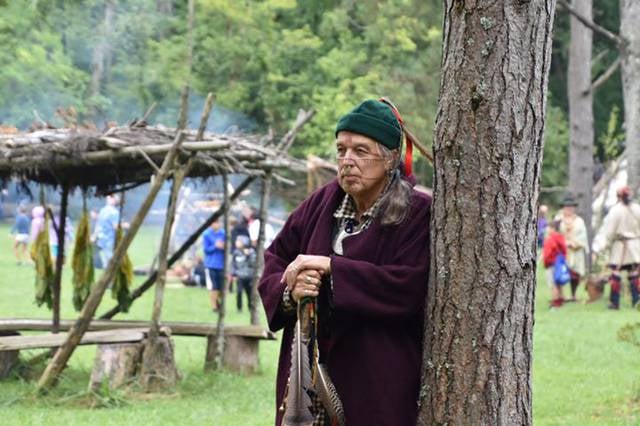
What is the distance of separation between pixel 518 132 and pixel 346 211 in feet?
2.48

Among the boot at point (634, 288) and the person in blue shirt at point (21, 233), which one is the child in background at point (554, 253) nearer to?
the boot at point (634, 288)

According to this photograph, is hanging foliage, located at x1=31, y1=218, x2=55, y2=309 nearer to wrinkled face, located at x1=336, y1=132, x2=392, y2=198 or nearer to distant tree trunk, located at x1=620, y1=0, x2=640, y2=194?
wrinkled face, located at x1=336, y1=132, x2=392, y2=198

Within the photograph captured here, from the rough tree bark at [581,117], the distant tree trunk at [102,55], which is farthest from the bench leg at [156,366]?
the distant tree trunk at [102,55]

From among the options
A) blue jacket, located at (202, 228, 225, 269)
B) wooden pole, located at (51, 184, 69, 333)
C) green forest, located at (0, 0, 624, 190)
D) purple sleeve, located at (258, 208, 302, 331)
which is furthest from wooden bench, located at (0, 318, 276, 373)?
green forest, located at (0, 0, 624, 190)

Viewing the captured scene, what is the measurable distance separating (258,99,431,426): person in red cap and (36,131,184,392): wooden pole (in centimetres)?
628

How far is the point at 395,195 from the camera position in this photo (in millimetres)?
4781

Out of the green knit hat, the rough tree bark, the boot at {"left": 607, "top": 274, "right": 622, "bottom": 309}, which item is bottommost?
the boot at {"left": 607, "top": 274, "right": 622, "bottom": 309}

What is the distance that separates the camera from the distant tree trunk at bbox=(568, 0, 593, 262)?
27328 mm

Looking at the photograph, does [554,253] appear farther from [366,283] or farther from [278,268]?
[366,283]

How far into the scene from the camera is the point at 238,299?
21.7m

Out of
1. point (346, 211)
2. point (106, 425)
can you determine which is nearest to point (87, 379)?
point (106, 425)

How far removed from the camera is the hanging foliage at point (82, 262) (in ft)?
41.4

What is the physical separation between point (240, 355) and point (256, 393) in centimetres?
122

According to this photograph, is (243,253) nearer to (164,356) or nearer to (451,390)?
(164,356)
